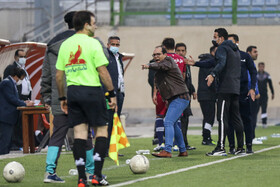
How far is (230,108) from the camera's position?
12.0 m

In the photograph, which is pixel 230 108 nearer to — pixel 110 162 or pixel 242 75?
pixel 242 75

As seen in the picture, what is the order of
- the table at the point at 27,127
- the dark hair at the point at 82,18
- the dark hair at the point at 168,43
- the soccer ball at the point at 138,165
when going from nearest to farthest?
the dark hair at the point at 82,18 → the soccer ball at the point at 138,165 → the dark hair at the point at 168,43 → the table at the point at 27,127

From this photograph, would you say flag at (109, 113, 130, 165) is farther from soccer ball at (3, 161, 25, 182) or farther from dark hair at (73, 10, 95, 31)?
dark hair at (73, 10, 95, 31)

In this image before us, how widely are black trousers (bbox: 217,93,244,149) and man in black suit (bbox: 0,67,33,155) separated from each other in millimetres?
3906

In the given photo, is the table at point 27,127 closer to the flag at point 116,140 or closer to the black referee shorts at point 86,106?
the flag at point 116,140

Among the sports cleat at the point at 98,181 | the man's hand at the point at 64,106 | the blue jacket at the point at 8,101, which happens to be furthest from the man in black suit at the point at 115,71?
the sports cleat at the point at 98,181

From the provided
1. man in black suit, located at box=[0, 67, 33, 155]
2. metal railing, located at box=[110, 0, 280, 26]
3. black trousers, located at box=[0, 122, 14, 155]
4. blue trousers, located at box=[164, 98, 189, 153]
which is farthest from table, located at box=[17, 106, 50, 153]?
metal railing, located at box=[110, 0, 280, 26]

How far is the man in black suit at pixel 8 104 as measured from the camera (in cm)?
1404

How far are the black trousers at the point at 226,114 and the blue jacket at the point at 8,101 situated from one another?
4.02 m

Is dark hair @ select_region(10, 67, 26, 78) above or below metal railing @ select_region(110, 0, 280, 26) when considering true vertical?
below

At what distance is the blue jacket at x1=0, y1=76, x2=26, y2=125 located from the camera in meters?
14.0

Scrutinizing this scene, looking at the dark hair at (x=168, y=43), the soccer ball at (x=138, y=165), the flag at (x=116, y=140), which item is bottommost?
the soccer ball at (x=138, y=165)

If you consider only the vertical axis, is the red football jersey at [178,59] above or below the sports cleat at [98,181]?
above

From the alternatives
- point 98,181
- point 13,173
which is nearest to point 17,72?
point 13,173
